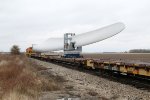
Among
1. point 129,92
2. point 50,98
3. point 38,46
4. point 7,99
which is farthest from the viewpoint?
point 38,46

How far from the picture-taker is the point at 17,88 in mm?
14867

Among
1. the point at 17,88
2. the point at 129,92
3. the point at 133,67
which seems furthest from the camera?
the point at 133,67

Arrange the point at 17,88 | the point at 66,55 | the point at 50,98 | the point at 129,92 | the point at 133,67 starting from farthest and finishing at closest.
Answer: the point at 66,55 < the point at 133,67 < the point at 129,92 < the point at 17,88 < the point at 50,98

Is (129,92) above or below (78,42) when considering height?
below

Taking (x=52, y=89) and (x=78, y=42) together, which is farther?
(x=78, y=42)

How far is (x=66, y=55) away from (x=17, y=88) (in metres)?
37.4

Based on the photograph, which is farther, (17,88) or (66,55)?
(66,55)

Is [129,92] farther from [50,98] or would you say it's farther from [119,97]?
[50,98]

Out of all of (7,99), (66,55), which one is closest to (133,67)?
(7,99)

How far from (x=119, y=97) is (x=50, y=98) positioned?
10.3 ft

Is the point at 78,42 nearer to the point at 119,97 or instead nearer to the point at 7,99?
the point at 119,97

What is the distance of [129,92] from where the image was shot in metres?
16.7

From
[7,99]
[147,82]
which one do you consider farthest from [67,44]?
[7,99]

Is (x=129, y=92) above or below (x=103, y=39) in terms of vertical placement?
below
